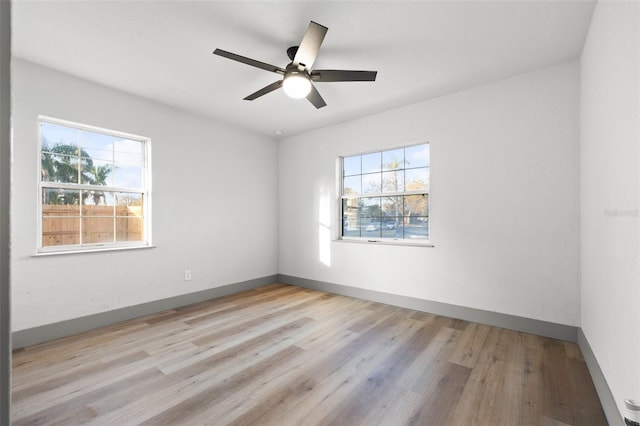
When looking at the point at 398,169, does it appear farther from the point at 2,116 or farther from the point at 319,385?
the point at 2,116

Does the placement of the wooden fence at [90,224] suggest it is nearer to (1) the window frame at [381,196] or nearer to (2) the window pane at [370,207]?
(1) the window frame at [381,196]

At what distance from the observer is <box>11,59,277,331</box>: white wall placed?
2758mm

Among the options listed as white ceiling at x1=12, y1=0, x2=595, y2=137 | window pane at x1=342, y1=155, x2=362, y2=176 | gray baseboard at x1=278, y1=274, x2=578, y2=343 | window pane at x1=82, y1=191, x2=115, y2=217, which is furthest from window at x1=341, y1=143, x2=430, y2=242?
window pane at x1=82, y1=191, x2=115, y2=217

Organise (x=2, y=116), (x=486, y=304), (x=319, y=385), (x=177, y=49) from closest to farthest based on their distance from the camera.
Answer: (x=2, y=116) → (x=319, y=385) → (x=177, y=49) → (x=486, y=304)

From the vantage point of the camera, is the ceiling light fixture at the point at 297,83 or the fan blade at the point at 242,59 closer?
the fan blade at the point at 242,59

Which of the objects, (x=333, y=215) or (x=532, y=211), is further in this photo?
(x=333, y=215)

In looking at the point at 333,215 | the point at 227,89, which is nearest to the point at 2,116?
the point at 227,89

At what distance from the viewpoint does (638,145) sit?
4.53 feet

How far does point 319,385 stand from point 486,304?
213cm

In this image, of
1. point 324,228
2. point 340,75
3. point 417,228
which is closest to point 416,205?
point 417,228

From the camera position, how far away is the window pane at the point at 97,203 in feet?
10.5

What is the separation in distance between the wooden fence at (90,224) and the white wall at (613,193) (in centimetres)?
439

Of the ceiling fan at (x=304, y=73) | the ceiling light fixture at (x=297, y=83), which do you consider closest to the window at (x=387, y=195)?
the ceiling fan at (x=304, y=73)

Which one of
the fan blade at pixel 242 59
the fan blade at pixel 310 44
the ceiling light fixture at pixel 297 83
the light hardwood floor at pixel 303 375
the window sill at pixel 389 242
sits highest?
the fan blade at pixel 310 44
